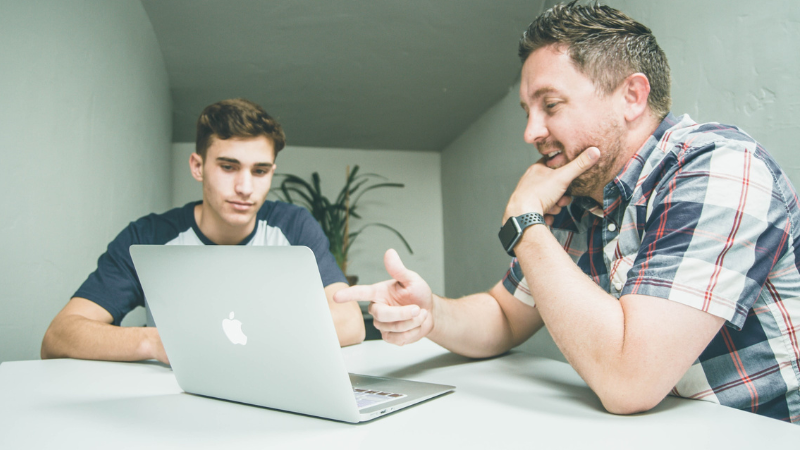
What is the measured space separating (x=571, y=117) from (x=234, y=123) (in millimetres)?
1158

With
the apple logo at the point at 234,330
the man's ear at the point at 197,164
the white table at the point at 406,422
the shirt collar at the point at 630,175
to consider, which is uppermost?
the man's ear at the point at 197,164

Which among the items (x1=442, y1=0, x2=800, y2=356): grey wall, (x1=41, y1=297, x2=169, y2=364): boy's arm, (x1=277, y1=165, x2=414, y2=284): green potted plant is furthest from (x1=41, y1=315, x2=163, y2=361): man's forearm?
(x1=277, y1=165, x2=414, y2=284): green potted plant

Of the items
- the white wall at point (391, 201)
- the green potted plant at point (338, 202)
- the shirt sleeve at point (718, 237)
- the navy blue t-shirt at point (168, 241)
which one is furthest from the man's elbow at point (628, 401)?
the white wall at point (391, 201)

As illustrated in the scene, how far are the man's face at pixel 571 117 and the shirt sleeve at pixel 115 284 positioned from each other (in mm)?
1264

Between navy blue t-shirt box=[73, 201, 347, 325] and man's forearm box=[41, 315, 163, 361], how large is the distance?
0.20 m

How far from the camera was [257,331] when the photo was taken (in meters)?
0.62

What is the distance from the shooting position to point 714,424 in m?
0.59

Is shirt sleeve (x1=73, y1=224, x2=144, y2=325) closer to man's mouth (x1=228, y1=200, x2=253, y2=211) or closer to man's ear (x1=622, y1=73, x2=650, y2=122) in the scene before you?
man's mouth (x1=228, y1=200, x2=253, y2=211)

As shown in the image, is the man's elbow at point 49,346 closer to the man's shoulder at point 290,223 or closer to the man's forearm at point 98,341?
the man's forearm at point 98,341

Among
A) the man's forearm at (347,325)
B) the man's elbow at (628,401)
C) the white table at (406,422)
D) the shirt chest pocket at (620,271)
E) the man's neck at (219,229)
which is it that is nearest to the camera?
the white table at (406,422)

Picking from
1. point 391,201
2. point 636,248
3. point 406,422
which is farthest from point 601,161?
point 391,201

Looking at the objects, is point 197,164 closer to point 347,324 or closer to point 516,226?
point 347,324

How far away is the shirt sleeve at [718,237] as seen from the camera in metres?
0.68

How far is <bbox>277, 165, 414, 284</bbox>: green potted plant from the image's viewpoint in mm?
3539
